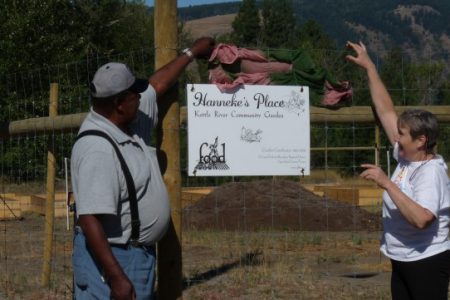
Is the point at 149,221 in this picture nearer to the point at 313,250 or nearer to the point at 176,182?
the point at 176,182

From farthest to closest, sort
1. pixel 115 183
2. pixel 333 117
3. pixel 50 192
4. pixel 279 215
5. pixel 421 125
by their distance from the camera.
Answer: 1. pixel 279 215
2. pixel 50 192
3. pixel 333 117
4. pixel 421 125
5. pixel 115 183

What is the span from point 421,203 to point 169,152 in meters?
1.51

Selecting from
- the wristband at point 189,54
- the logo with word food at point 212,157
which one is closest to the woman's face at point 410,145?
the wristband at point 189,54

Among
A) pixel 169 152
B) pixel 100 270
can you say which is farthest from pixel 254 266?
pixel 100 270

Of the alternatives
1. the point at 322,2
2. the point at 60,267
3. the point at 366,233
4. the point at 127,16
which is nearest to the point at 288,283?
the point at 60,267

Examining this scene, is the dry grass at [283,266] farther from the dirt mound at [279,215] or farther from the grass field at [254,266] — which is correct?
the dirt mound at [279,215]

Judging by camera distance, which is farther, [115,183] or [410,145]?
[410,145]

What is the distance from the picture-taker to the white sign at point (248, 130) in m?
5.96

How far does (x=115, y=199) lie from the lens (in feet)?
13.6

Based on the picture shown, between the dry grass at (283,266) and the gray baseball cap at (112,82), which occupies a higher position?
the gray baseball cap at (112,82)

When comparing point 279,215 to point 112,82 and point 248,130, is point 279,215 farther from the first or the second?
point 112,82

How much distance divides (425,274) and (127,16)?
38743mm

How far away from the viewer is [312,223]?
1723 centimetres

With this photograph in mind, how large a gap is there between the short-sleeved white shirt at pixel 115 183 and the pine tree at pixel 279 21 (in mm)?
62365
